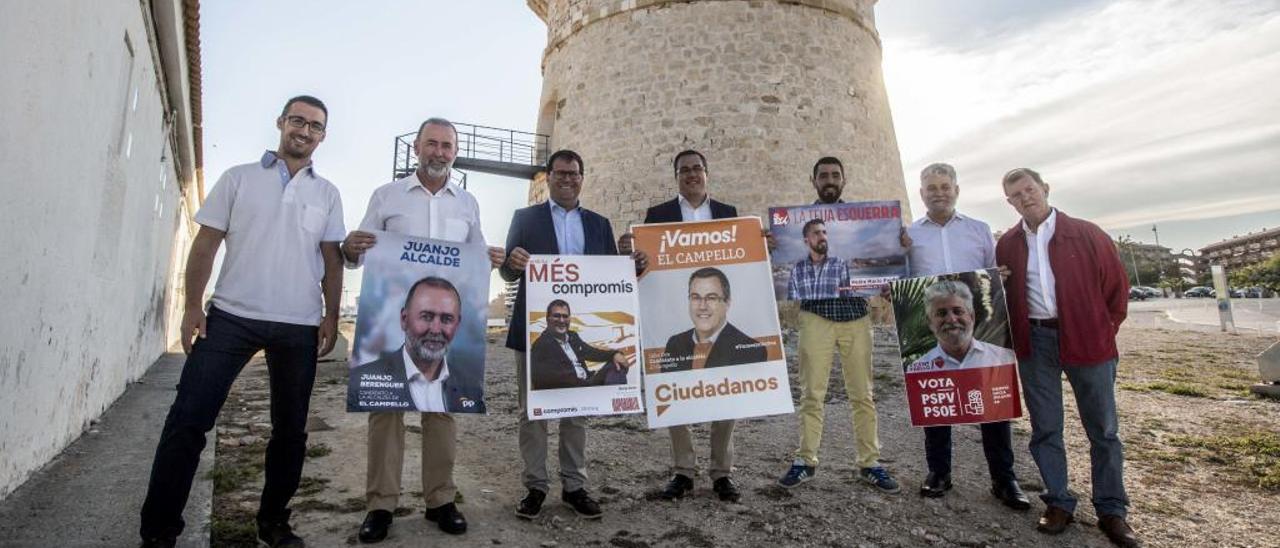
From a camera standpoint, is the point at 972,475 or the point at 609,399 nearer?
the point at 609,399

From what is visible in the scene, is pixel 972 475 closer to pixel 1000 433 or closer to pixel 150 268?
pixel 1000 433

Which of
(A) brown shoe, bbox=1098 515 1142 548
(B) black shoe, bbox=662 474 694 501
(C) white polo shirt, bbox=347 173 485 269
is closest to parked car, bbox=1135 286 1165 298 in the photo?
(A) brown shoe, bbox=1098 515 1142 548

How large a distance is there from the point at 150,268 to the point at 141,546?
6.66 m

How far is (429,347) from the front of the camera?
278 centimetres

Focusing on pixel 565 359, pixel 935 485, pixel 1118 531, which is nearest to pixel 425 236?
pixel 565 359

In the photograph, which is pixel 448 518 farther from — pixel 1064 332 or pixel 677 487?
pixel 1064 332

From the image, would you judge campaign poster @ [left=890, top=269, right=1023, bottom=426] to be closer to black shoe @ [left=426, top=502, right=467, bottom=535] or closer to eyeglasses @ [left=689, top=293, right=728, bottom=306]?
eyeglasses @ [left=689, top=293, right=728, bottom=306]

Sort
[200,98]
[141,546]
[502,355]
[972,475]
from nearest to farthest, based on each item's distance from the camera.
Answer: [141,546] → [972,475] → [200,98] → [502,355]

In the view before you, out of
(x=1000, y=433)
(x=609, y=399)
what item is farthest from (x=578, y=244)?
(x=1000, y=433)

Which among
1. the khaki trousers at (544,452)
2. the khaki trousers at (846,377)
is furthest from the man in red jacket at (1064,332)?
the khaki trousers at (544,452)

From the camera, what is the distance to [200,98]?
8.79m

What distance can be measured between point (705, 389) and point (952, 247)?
5.43 ft

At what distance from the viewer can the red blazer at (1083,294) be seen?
2969 mm

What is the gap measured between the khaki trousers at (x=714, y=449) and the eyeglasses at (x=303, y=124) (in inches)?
87.0
